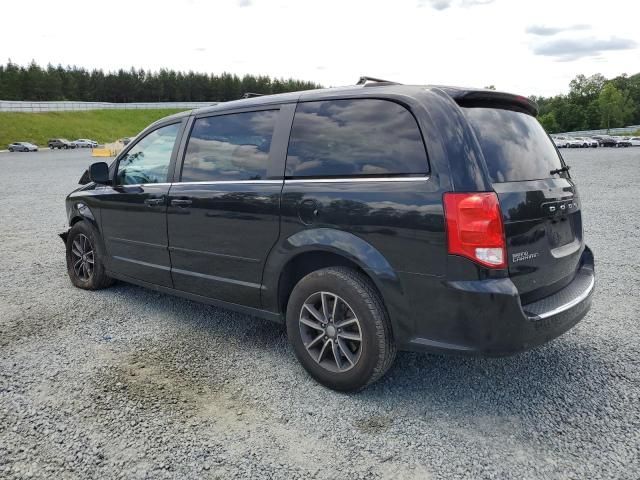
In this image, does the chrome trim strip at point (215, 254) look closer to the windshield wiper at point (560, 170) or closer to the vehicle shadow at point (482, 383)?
the vehicle shadow at point (482, 383)

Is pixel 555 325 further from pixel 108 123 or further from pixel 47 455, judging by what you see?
pixel 108 123

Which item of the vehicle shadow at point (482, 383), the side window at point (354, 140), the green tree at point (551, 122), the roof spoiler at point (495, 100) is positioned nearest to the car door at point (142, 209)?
the vehicle shadow at point (482, 383)

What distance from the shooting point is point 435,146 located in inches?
106

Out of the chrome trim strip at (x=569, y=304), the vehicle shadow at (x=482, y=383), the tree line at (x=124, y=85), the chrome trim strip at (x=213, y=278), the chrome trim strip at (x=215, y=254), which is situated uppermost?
the tree line at (x=124, y=85)

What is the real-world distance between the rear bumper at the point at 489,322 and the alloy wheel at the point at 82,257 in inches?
150

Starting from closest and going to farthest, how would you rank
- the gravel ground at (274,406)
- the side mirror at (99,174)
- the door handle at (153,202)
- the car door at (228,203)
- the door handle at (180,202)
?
the gravel ground at (274,406), the car door at (228,203), the door handle at (180,202), the door handle at (153,202), the side mirror at (99,174)

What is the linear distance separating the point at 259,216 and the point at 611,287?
12.5 ft

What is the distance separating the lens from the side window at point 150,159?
4.24m

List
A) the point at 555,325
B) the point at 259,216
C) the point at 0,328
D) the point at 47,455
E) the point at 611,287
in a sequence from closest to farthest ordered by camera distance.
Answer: the point at 47,455 → the point at 555,325 → the point at 259,216 → the point at 0,328 → the point at 611,287

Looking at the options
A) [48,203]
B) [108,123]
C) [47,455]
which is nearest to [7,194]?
[48,203]

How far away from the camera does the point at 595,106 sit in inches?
4102

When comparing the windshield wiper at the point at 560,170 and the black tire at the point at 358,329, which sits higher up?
the windshield wiper at the point at 560,170

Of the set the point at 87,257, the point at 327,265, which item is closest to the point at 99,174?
the point at 87,257

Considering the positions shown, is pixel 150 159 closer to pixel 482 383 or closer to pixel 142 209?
pixel 142 209
